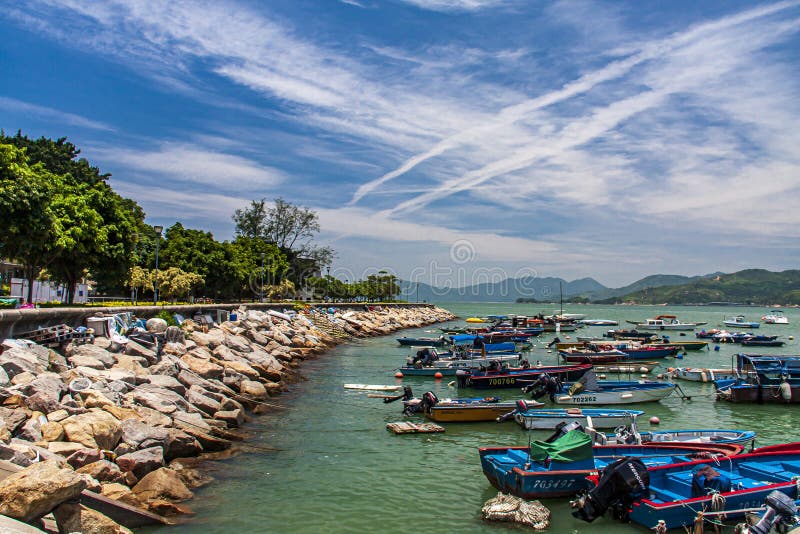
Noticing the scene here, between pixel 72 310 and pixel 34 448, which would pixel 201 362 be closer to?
pixel 72 310

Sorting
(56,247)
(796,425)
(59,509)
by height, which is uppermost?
(56,247)

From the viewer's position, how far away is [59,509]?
32.1 feet

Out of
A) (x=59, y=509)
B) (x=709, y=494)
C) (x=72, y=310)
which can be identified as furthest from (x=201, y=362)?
(x=709, y=494)

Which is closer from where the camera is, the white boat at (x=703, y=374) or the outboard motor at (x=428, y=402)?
the outboard motor at (x=428, y=402)

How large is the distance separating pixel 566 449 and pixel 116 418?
40.9 ft

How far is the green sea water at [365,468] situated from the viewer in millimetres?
13023

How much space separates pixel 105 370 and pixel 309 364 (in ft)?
70.1

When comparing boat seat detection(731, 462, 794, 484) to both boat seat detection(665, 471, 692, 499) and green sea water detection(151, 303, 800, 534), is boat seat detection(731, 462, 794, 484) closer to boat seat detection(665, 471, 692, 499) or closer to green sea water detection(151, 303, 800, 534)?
boat seat detection(665, 471, 692, 499)

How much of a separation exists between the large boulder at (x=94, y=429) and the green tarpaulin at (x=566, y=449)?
11.0 m

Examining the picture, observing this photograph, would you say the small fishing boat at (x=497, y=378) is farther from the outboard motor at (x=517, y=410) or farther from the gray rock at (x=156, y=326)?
the gray rock at (x=156, y=326)

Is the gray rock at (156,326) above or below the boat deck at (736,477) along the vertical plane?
above

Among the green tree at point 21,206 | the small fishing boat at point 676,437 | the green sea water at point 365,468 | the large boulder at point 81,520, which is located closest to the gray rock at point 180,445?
the green sea water at point 365,468

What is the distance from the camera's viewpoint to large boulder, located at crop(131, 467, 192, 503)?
1288 cm

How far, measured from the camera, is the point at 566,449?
14172 mm
